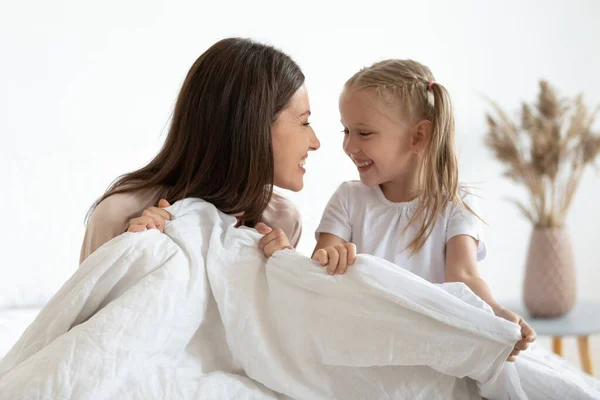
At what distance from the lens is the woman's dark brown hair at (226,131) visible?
1.33 meters

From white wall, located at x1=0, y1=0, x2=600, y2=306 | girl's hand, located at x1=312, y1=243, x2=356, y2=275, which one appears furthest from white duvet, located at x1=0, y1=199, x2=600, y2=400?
white wall, located at x1=0, y1=0, x2=600, y2=306

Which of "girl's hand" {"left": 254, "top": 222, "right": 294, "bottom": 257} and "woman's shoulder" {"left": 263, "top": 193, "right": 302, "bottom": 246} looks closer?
"girl's hand" {"left": 254, "top": 222, "right": 294, "bottom": 257}

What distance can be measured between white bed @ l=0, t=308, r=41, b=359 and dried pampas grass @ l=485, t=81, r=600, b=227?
1.75m

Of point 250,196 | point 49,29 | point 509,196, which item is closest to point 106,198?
point 250,196

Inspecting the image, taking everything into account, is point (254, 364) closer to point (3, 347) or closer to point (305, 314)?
point (305, 314)

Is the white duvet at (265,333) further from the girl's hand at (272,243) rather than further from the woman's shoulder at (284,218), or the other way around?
the woman's shoulder at (284,218)

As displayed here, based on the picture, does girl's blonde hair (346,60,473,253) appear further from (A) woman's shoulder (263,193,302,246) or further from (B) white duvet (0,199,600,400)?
(B) white duvet (0,199,600,400)

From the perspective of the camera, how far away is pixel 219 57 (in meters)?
1.36

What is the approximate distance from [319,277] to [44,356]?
0.39 meters

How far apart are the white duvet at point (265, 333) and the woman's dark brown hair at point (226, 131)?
0.26 m

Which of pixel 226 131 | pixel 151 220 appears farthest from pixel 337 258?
pixel 226 131

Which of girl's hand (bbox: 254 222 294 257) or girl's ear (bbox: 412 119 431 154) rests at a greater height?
girl's ear (bbox: 412 119 431 154)

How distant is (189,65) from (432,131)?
54.0 inches

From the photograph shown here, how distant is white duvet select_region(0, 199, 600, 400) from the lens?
3.03 ft
